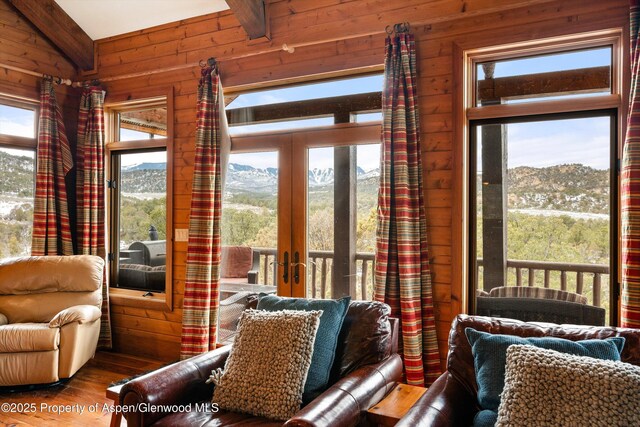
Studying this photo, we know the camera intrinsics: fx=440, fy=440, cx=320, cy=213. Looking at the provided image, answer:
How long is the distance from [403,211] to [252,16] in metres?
2.02

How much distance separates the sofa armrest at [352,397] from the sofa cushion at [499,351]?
0.47m

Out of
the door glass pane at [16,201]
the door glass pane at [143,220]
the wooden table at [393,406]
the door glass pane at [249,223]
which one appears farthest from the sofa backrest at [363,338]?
the door glass pane at [16,201]

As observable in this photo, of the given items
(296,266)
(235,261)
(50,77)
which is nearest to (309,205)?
(296,266)

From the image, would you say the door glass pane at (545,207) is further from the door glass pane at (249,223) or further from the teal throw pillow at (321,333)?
the door glass pane at (249,223)

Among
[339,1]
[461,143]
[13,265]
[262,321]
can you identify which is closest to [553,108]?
[461,143]

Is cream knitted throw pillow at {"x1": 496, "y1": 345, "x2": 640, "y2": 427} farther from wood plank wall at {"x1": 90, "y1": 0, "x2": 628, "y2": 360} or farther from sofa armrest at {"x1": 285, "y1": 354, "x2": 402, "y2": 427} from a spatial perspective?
wood plank wall at {"x1": 90, "y1": 0, "x2": 628, "y2": 360}

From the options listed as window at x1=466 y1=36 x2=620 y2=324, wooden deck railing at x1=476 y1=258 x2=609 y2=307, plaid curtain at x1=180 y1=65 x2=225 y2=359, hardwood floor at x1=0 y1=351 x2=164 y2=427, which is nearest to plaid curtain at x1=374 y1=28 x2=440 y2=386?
window at x1=466 y1=36 x2=620 y2=324

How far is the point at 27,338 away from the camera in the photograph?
335 centimetres

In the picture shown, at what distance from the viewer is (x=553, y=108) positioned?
2.84 metres

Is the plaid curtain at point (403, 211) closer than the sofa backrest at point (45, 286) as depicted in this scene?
Yes

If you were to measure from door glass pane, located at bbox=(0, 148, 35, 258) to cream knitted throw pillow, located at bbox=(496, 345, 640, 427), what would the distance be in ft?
14.9

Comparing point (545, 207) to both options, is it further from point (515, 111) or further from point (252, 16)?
point (252, 16)

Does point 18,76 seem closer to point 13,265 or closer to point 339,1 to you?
point 13,265

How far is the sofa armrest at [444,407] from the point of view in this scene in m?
1.66
